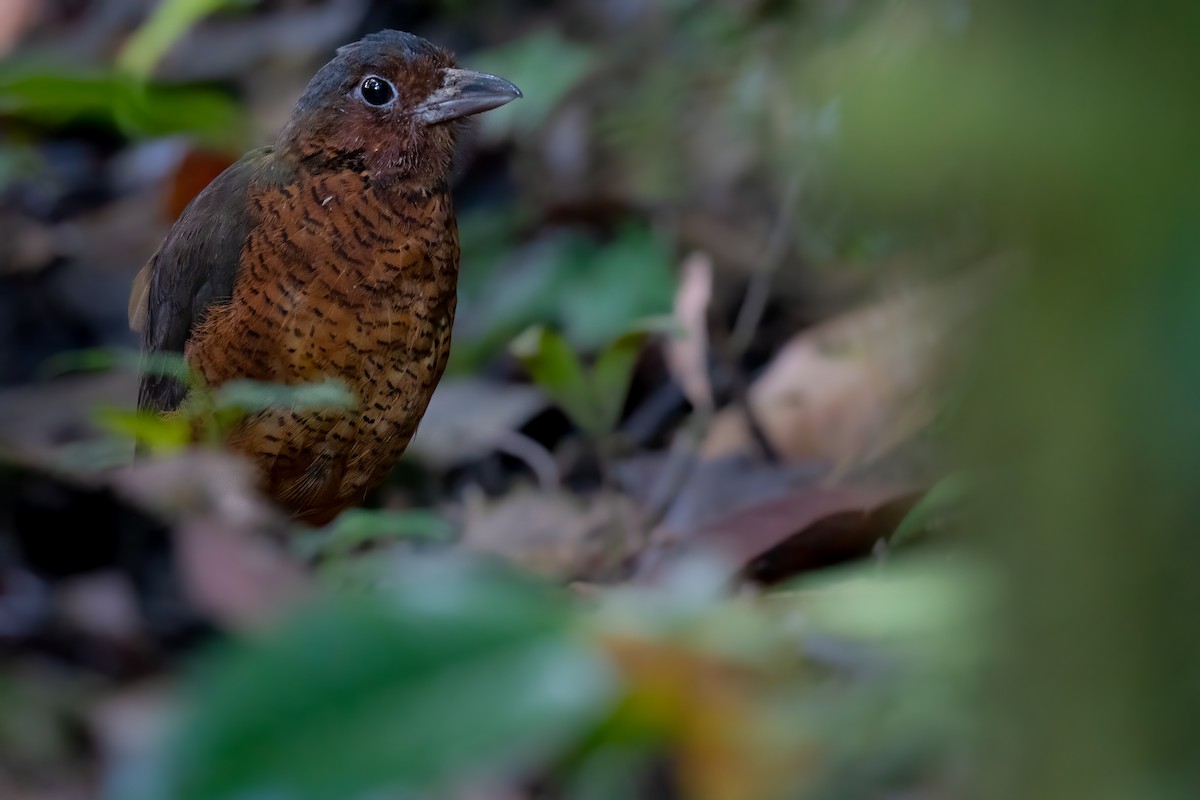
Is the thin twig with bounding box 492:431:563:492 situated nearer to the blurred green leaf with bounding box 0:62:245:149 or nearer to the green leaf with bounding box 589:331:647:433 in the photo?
the green leaf with bounding box 589:331:647:433

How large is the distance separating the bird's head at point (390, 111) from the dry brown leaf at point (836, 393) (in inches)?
44.1

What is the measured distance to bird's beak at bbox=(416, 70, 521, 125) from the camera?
3.88 metres

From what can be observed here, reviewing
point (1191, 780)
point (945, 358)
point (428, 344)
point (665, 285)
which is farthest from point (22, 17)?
point (1191, 780)

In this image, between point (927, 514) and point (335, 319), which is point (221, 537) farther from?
point (335, 319)

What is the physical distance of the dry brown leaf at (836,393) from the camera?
377 cm

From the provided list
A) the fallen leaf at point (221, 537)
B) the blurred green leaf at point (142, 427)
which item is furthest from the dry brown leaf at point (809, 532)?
the blurred green leaf at point (142, 427)

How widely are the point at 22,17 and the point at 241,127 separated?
2759 millimetres

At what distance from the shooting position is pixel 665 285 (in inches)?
203

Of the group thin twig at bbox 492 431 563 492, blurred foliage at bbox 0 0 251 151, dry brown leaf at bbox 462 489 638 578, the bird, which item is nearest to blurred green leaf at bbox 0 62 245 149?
blurred foliage at bbox 0 0 251 151

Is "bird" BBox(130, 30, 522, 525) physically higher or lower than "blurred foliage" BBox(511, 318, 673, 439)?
higher

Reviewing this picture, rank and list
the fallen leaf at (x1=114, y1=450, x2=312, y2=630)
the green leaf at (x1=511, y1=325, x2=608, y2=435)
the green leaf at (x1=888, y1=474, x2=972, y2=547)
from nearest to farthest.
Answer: the fallen leaf at (x1=114, y1=450, x2=312, y2=630) → the green leaf at (x1=888, y1=474, x2=972, y2=547) → the green leaf at (x1=511, y1=325, x2=608, y2=435)

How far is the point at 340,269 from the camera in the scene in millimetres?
3646

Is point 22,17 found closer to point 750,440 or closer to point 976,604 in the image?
point 750,440

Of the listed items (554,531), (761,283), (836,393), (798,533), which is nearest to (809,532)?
(798,533)
